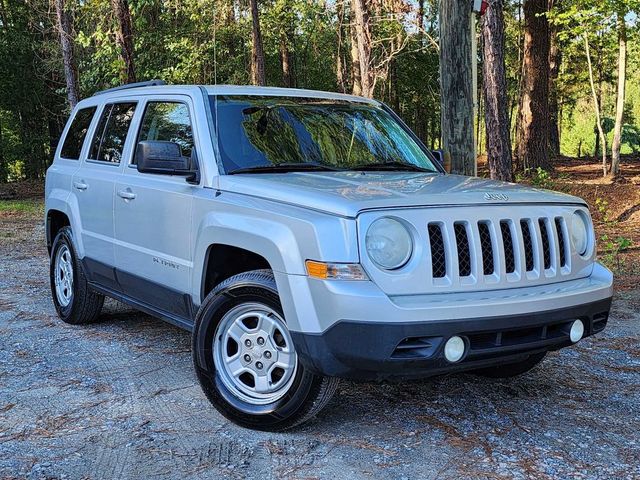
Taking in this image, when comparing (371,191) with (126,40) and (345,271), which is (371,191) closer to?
(345,271)

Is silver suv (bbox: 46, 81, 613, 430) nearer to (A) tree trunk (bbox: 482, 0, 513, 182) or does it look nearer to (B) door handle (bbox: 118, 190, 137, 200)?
(B) door handle (bbox: 118, 190, 137, 200)

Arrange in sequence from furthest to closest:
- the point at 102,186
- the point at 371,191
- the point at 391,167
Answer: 1. the point at 102,186
2. the point at 391,167
3. the point at 371,191

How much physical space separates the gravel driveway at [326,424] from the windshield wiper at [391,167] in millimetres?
1418

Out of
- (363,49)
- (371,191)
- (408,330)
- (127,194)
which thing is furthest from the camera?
(363,49)

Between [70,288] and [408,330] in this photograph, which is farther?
[70,288]

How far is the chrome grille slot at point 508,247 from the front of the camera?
3.50 meters

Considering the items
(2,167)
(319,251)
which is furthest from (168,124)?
(2,167)

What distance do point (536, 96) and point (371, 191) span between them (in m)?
16.4

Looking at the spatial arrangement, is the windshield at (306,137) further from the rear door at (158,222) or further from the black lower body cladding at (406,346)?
the black lower body cladding at (406,346)

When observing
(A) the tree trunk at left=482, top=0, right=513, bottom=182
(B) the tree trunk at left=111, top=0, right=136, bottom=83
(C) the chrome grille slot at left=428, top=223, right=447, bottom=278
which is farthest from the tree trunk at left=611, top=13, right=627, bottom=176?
(C) the chrome grille slot at left=428, top=223, right=447, bottom=278

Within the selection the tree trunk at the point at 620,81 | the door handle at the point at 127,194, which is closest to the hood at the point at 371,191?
the door handle at the point at 127,194

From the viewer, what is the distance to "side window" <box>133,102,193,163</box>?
4.54 metres

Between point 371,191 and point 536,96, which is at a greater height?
point 536,96

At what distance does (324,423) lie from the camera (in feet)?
12.5
